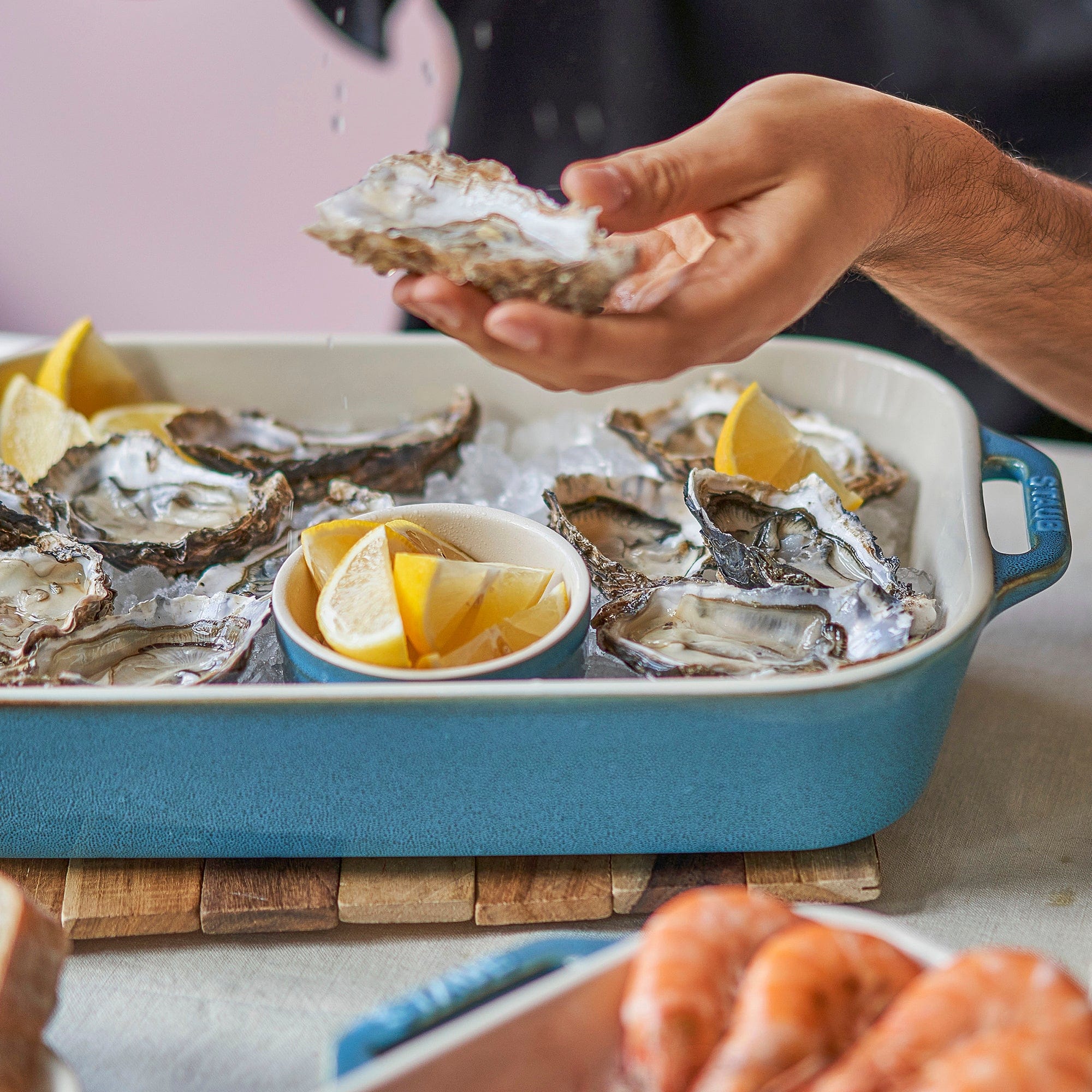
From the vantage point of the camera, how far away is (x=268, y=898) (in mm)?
798

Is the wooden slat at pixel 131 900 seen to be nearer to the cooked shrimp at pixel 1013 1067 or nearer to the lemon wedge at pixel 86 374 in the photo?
the cooked shrimp at pixel 1013 1067

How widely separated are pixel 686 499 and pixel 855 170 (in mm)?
328

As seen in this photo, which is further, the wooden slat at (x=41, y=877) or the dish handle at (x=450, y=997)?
the wooden slat at (x=41, y=877)

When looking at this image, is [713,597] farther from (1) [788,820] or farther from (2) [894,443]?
(2) [894,443]

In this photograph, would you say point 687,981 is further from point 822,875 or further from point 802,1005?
point 822,875

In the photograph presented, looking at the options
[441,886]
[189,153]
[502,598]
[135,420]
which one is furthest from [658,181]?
[189,153]

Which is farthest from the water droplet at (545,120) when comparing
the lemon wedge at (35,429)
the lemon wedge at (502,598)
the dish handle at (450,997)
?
the dish handle at (450,997)

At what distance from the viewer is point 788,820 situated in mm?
801

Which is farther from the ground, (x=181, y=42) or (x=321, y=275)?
(x=181, y=42)

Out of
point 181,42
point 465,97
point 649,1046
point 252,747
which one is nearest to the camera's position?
point 649,1046

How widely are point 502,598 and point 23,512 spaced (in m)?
0.57

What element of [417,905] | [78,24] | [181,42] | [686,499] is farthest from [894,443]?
[78,24]

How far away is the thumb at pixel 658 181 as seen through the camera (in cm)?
79

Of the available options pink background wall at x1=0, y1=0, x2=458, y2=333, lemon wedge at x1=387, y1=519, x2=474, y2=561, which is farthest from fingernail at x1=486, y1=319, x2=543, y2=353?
pink background wall at x1=0, y1=0, x2=458, y2=333
